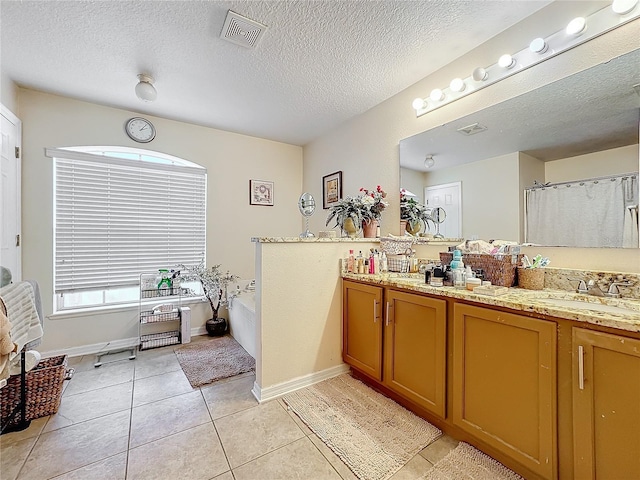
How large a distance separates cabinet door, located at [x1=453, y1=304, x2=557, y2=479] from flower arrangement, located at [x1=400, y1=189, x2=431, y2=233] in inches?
43.1

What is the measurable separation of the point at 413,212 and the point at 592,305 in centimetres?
135

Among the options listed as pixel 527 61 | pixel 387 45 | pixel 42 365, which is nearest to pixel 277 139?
pixel 387 45

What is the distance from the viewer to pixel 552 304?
1181mm

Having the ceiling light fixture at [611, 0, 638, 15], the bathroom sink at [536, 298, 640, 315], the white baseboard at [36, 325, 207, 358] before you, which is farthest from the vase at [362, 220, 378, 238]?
the white baseboard at [36, 325, 207, 358]

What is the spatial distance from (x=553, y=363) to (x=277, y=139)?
3529 mm

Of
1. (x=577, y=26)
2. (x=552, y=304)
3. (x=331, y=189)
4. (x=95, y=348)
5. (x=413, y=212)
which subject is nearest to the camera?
(x=552, y=304)

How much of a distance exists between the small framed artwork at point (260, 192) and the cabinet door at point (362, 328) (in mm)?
1956

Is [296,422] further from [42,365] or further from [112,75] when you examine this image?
[112,75]

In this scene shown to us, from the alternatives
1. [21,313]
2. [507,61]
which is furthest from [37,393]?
[507,61]

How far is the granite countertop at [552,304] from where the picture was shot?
0.97 metres

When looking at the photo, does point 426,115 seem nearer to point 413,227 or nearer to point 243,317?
point 413,227

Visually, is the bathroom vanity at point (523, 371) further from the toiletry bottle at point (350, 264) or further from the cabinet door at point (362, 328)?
the toiletry bottle at point (350, 264)

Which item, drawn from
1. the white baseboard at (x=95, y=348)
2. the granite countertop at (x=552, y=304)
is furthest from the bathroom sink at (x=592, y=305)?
the white baseboard at (x=95, y=348)

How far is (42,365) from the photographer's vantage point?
1.93 metres
